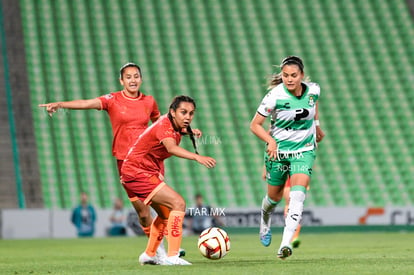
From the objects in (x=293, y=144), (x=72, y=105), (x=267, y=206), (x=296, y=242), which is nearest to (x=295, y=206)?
(x=293, y=144)

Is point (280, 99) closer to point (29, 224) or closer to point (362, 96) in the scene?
point (29, 224)

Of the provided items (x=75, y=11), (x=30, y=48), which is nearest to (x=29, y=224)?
(x=30, y=48)

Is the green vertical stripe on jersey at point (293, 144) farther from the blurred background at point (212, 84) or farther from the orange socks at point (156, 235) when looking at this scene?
the blurred background at point (212, 84)

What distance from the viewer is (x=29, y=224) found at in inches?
775

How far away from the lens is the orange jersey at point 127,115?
10055mm

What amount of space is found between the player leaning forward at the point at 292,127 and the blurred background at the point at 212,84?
13530 millimetres

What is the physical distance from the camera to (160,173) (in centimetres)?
899

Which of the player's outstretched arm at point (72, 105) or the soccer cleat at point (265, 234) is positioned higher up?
the player's outstretched arm at point (72, 105)

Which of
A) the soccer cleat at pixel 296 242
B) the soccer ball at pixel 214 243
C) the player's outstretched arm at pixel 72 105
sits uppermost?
the player's outstretched arm at pixel 72 105

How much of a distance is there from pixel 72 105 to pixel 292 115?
2178 millimetres

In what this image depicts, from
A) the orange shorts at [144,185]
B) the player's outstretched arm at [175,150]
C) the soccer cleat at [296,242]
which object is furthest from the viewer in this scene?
the soccer cleat at [296,242]

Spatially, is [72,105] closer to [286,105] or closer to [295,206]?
[286,105]

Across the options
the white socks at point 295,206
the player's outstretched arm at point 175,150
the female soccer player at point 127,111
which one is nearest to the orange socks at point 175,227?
the player's outstretched arm at point 175,150

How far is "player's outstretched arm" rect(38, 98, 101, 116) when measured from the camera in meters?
9.12
